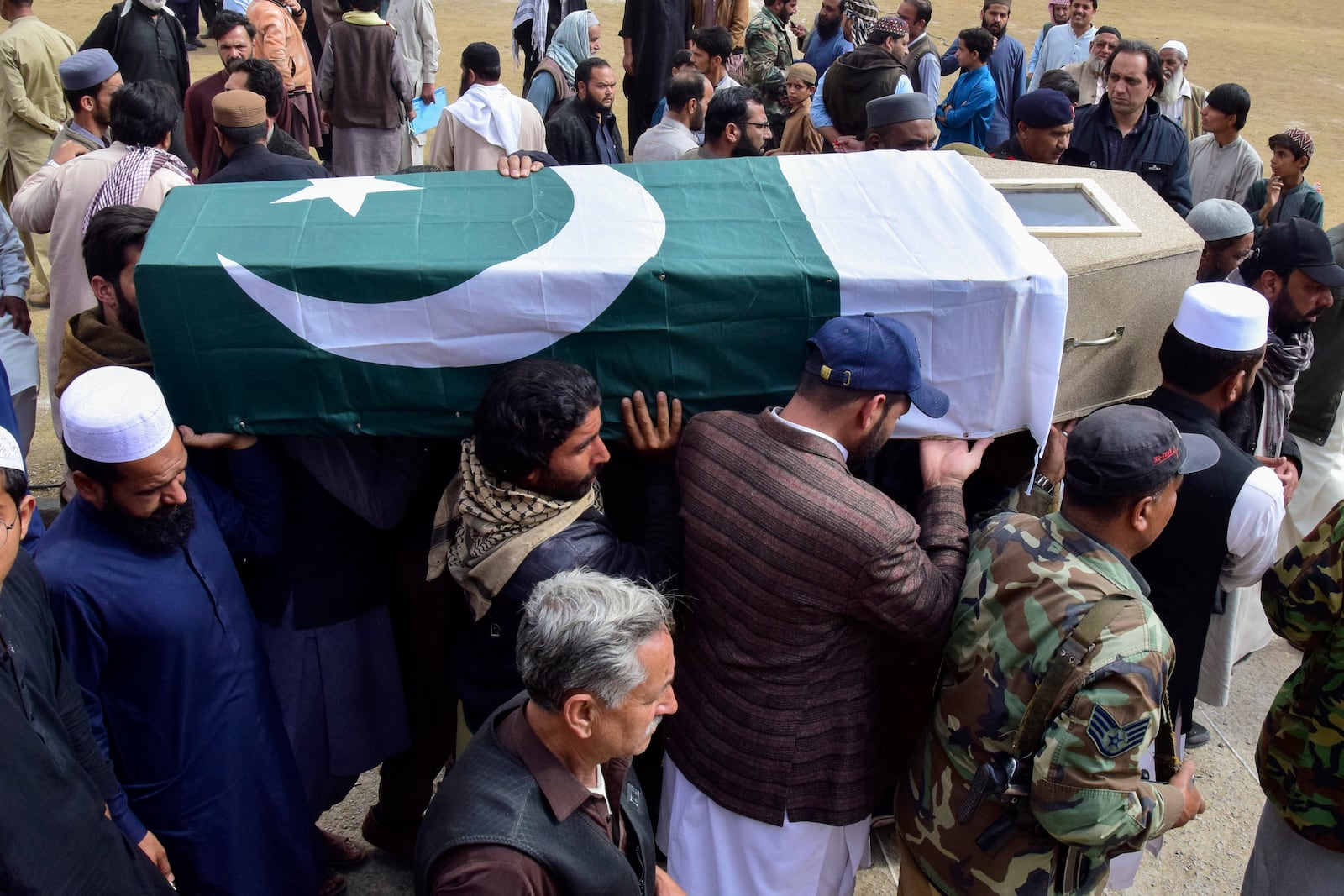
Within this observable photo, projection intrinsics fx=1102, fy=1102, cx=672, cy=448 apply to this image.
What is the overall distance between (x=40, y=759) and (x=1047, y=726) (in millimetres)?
1759

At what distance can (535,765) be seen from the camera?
1.72 m

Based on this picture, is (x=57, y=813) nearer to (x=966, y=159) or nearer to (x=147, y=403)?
(x=147, y=403)

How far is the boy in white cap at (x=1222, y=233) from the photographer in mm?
3582

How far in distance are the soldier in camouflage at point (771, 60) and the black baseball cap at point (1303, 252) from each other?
15.0 ft

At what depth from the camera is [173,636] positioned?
2244 mm

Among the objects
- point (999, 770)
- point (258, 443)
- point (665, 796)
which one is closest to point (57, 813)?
point (258, 443)

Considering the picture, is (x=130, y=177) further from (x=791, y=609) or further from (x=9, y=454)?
(x=791, y=609)

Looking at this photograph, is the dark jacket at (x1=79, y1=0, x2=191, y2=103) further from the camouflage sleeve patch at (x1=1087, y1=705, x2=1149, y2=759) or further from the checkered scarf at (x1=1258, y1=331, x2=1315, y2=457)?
the camouflage sleeve patch at (x1=1087, y1=705, x2=1149, y2=759)

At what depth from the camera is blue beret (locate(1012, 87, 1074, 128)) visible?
449 centimetres

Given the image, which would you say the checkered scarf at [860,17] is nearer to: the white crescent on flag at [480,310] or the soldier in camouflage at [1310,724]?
the white crescent on flag at [480,310]

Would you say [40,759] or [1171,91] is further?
[1171,91]

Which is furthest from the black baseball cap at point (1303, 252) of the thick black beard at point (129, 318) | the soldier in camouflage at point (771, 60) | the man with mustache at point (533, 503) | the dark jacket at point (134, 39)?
the dark jacket at point (134, 39)

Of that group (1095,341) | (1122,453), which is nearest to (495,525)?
(1122,453)

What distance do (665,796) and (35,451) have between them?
12.5 ft
